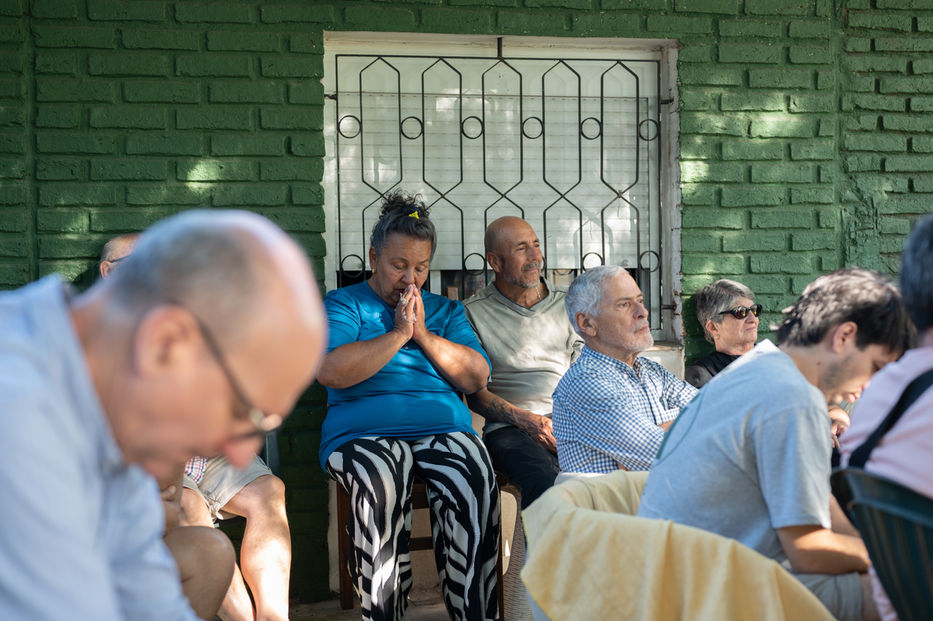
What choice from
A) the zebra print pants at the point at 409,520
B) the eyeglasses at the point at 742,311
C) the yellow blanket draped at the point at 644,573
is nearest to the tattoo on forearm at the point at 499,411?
the zebra print pants at the point at 409,520

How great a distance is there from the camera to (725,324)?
443 centimetres

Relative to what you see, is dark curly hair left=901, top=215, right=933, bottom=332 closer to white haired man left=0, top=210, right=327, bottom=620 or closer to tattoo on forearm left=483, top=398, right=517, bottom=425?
white haired man left=0, top=210, right=327, bottom=620

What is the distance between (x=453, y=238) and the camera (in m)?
4.58

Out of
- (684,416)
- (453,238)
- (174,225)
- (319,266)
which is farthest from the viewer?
(453,238)

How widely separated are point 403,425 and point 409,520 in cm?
42

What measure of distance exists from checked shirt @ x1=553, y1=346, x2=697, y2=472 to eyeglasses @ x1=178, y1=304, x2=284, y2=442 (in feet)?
6.80

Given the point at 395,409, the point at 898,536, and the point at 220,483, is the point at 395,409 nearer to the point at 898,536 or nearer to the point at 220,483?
the point at 220,483

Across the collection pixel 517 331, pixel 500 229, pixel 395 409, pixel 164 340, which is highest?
pixel 500 229

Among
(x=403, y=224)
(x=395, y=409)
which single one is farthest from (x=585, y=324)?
(x=403, y=224)

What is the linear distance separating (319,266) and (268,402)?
10.8ft

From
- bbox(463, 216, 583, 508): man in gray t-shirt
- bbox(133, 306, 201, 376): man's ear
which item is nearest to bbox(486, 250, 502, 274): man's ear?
bbox(463, 216, 583, 508): man in gray t-shirt

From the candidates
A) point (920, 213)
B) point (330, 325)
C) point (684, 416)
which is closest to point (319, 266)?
point (330, 325)

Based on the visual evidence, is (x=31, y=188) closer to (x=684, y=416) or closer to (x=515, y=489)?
(x=515, y=489)

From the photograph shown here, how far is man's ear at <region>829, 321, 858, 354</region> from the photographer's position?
7.17 ft
